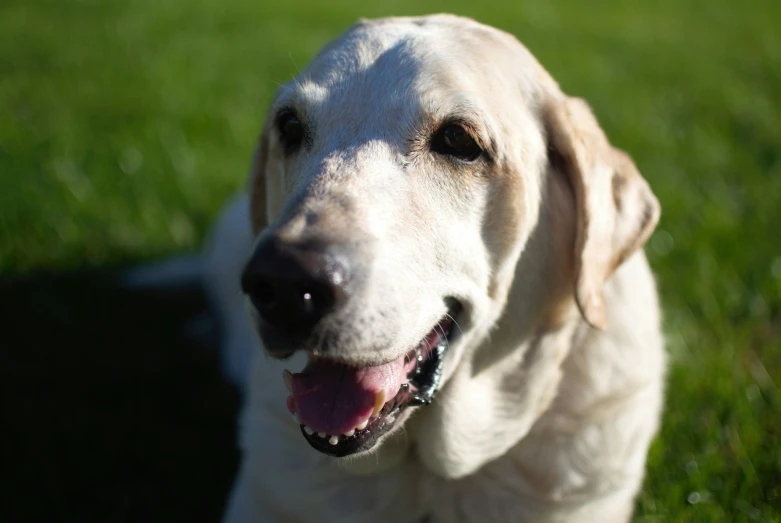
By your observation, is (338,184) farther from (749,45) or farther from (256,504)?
(749,45)

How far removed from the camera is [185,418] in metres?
3.75

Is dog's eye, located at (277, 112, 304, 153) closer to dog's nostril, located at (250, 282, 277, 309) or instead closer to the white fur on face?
the white fur on face

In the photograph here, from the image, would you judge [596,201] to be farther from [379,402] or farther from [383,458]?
[383,458]

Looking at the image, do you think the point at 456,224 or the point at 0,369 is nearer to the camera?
the point at 456,224

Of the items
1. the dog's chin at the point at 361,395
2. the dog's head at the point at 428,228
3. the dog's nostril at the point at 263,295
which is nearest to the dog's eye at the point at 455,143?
the dog's head at the point at 428,228

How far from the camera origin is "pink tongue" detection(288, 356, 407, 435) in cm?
226

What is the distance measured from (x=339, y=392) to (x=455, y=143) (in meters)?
0.90

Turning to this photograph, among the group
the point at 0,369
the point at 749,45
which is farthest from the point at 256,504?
the point at 749,45

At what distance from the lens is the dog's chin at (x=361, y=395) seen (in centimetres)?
225

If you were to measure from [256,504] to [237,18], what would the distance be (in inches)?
359

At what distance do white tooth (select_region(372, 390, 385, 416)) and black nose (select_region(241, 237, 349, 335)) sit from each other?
398 millimetres

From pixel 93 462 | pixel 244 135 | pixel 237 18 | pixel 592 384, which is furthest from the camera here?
pixel 237 18

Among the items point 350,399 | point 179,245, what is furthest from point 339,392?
point 179,245

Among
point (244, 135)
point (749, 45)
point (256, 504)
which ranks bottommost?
point (749, 45)
